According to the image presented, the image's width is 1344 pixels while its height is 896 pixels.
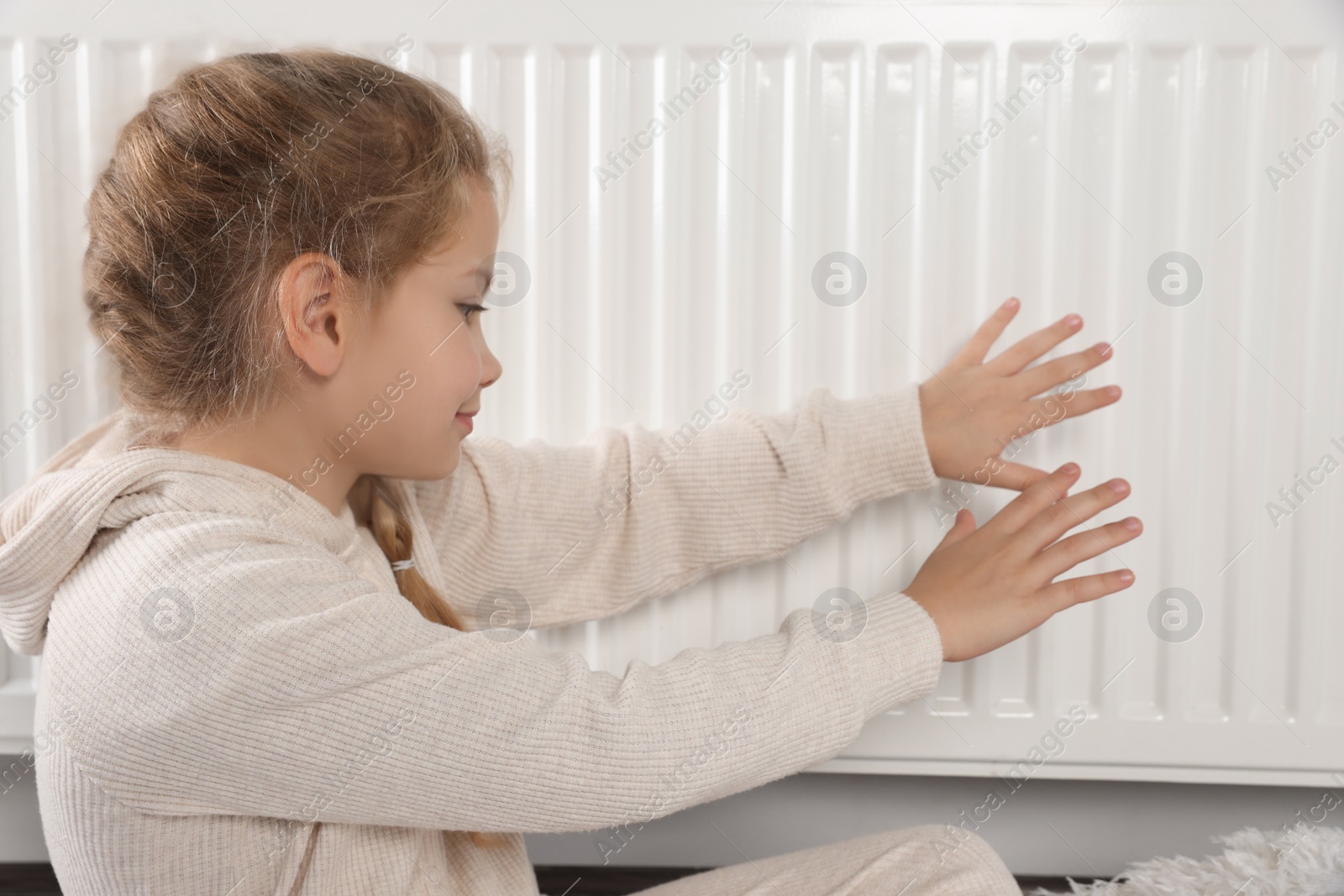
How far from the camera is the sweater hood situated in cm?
53

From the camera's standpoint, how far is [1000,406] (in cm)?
71

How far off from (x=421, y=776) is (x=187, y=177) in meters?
0.36

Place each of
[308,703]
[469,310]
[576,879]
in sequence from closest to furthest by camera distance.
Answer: [308,703], [469,310], [576,879]

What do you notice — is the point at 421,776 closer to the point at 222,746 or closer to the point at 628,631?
the point at 222,746

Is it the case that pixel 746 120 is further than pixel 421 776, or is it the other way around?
pixel 746 120

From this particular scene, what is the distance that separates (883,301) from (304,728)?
49 cm

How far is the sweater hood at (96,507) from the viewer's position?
53 centimetres

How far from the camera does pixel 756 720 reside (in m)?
0.56

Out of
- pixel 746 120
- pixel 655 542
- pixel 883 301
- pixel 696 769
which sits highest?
pixel 746 120

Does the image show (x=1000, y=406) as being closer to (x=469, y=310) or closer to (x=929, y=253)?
(x=929, y=253)

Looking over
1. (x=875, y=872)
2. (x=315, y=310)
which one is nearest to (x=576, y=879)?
(x=875, y=872)

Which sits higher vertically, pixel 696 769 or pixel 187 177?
pixel 187 177

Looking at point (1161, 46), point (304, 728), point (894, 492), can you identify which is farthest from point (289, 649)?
point (1161, 46)

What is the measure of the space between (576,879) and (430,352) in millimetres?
542
